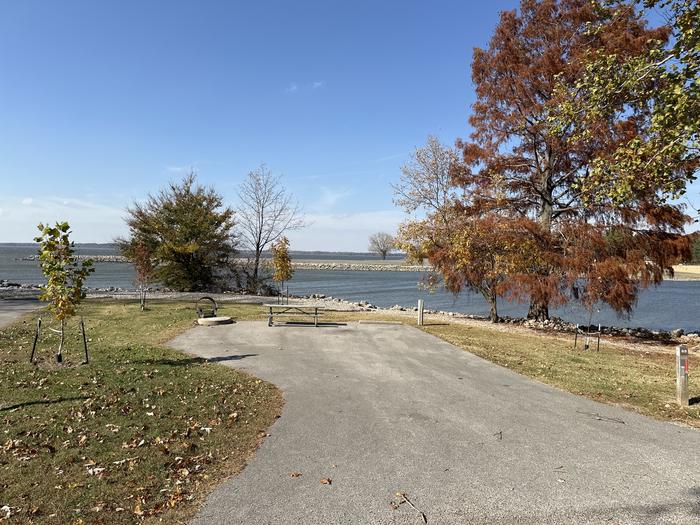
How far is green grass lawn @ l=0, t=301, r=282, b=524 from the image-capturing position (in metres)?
4.67

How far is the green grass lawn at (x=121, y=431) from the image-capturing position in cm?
467

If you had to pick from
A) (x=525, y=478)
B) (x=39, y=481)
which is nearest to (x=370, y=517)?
(x=525, y=478)

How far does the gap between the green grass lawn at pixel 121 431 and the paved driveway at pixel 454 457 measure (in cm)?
51

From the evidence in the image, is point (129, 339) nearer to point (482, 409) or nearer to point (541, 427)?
point (482, 409)

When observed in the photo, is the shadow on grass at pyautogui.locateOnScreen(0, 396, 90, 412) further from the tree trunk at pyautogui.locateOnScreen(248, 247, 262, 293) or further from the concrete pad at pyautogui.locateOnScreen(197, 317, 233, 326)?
the tree trunk at pyautogui.locateOnScreen(248, 247, 262, 293)

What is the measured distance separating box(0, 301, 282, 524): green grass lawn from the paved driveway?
51 centimetres

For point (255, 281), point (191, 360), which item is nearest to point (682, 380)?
point (191, 360)

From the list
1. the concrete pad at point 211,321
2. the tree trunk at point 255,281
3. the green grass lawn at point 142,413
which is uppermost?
the tree trunk at point 255,281

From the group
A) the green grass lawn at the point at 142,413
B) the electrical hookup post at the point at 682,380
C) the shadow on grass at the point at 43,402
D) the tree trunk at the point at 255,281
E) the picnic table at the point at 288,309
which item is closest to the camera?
the green grass lawn at the point at 142,413

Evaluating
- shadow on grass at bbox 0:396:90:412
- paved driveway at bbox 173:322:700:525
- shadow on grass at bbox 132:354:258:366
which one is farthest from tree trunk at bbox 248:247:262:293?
shadow on grass at bbox 0:396:90:412

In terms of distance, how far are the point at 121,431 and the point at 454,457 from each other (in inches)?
183

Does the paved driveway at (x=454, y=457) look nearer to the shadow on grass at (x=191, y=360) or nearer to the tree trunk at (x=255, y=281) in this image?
the shadow on grass at (x=191, y=360)

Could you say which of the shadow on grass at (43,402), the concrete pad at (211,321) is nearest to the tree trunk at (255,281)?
the concrete pad at (211,321)

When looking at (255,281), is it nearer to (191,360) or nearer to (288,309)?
(288,309)
